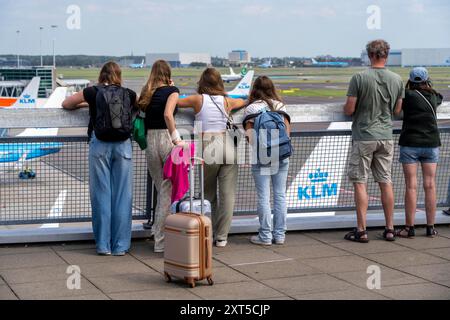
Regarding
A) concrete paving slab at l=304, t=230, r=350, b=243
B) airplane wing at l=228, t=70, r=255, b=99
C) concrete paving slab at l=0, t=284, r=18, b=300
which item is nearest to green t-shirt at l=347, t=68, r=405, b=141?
concrete paving slab at l=304, t=230, r=350, b=243

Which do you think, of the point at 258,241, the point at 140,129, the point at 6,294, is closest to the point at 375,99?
the point at 258,241

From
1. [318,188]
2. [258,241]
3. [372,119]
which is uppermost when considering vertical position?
[372,119]

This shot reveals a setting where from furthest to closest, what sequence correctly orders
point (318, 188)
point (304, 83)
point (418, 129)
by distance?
point (304, 83) → point (318, 188) → point (418, 129)

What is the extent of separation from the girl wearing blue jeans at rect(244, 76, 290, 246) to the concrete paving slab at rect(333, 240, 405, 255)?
64 cm

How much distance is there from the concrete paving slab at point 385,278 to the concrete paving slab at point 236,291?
76 centimetres

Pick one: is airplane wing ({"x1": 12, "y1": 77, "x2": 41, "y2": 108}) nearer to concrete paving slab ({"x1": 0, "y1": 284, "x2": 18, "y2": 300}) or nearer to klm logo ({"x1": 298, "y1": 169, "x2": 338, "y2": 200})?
klm logo ({"x1": 298, "y1": 169, "x2": 338, "y2": 200})

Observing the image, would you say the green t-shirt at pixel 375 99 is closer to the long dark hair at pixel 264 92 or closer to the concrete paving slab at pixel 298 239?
the long dark hair at pixel 264 92

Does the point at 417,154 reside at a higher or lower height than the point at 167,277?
higher

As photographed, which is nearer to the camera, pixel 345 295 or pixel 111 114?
pixel 345 295

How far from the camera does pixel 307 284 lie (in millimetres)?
6086

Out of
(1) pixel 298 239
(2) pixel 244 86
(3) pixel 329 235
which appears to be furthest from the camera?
(2) pixel 244 86

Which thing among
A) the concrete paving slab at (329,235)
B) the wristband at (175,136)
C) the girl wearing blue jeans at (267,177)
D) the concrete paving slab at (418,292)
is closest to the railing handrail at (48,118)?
the wristband at (175,136)

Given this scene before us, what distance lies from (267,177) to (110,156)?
1547mm

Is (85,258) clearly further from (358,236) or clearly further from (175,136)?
(358,236)
